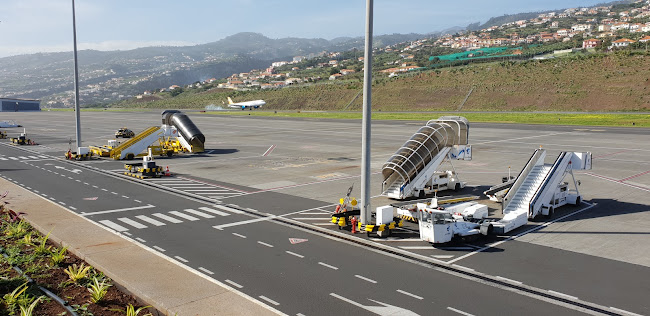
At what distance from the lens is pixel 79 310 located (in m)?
14.0

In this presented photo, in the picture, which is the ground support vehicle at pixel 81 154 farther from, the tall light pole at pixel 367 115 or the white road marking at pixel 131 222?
the tall light pole at pixel 367 115

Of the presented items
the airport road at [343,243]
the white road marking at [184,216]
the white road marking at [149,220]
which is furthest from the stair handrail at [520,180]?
the white road marking at [149,220]

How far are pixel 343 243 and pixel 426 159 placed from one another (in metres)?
12.7

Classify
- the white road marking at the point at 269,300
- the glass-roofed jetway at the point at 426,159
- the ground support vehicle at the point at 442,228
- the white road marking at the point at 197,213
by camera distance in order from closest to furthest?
the white road marking at the point at 269,300, the ground support vehicle at the point at 442,228, the white road marking at the point at 197,213, the glass-roofed jetway at the point at 426,159

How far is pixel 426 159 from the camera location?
3256cm

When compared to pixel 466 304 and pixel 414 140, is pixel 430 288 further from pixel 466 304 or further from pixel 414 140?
pixel 414 140

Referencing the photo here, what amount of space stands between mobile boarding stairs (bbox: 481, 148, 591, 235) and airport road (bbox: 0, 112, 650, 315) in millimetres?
1072

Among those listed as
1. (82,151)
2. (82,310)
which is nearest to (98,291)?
(82,310)

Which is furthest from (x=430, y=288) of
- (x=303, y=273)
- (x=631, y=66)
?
(x=631, y=66)

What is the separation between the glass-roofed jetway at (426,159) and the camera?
104 feet

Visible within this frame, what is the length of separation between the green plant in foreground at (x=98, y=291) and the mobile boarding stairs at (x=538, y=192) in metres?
16.5

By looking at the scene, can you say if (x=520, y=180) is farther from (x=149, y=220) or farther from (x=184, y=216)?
(x=149, y=220)

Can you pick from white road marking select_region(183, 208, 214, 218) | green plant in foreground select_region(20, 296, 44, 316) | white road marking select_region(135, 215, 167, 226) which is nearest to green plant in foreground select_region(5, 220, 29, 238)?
white road marking select_region(135, 215, 167, 226)

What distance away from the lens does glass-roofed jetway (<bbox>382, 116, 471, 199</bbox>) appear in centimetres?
3176
